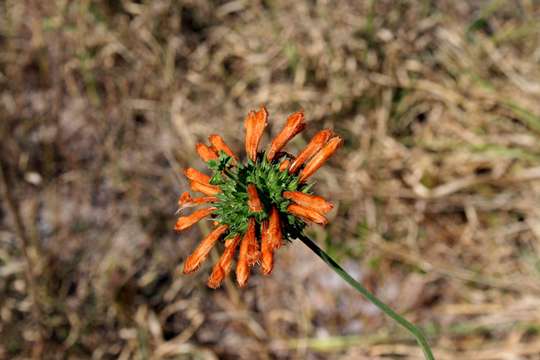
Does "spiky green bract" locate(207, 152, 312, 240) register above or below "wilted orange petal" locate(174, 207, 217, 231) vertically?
above

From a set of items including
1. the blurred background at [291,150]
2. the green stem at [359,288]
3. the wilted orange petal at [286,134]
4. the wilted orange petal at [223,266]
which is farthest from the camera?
the blurred background at [291,150]

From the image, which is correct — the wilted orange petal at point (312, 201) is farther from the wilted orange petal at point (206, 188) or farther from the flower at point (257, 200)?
the wilted orange petal at point (206, 188)

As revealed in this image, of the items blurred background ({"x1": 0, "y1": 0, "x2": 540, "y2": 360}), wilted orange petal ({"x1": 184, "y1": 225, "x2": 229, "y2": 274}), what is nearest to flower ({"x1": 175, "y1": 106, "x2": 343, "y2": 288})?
wilted orange petal ({"x1": 184, "y1": 225, "x2": 229, "y2": 274})


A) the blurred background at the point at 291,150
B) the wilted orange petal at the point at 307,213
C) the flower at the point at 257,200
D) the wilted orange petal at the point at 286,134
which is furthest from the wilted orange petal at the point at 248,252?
the blurred background at the point at 291,150

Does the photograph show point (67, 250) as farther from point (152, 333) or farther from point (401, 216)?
point (401, 216)

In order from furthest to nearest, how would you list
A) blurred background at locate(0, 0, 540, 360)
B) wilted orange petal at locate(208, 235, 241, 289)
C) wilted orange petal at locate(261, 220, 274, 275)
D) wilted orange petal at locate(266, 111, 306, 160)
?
blurred background at locate(0, 0, 540, 360)
wilted orange petal at locate(266, 111, 306, 160)
wilted orange petal at locate(208, 235, 241, 289)
wilted orange petal at locate(261, 220, 274, 275)

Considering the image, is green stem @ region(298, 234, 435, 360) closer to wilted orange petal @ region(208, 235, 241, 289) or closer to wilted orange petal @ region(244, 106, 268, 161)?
wilted orange petal @ region(208, 235, 241, 289)

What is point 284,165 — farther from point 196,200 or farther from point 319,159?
point 196,200

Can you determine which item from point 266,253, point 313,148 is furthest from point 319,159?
point 266,253

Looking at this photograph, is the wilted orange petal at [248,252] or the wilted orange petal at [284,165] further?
the wilted orange petal at [284,165]
